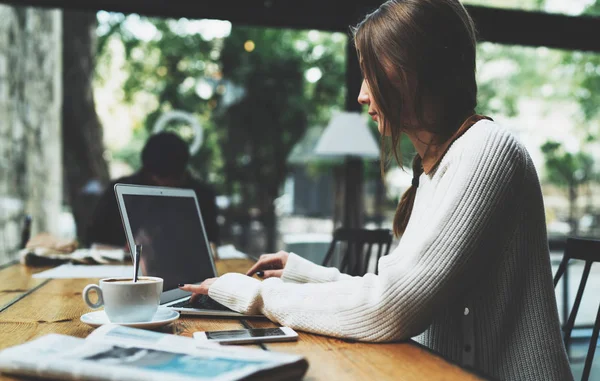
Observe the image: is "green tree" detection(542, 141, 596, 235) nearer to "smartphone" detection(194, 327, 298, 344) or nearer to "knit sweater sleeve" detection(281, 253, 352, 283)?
"knit sweater sleeve" detection(281, 253, 352, 283)

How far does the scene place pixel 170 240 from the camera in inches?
54.1

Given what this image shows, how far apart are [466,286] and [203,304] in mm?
547

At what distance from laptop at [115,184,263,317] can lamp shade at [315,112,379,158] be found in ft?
7.12

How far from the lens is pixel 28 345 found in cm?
79

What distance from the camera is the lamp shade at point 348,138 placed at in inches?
144

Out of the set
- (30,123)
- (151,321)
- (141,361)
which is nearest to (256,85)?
(30,123)

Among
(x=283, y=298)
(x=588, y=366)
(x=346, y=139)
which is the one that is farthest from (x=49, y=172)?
(x=588, y=366)

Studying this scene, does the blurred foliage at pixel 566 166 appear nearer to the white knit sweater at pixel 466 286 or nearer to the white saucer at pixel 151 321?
the white knit sweater at pixel 466 286

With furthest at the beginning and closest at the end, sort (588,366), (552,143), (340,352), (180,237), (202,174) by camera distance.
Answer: (552,143) → (202,174) → (180,237) → (588,366) → (340,352)

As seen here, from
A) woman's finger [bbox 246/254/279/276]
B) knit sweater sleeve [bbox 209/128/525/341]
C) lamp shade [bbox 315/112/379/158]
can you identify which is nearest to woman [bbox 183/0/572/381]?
knit sweater sleeve [bbox 209/128/525/341]

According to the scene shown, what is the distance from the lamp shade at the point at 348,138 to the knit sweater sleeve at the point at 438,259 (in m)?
2.62

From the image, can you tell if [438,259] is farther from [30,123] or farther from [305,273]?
[30,123]

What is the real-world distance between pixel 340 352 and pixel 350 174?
320 cm

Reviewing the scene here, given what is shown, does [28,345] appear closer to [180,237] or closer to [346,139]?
[180,237]
